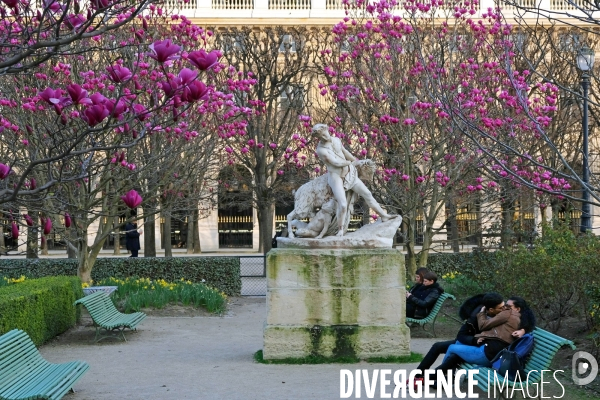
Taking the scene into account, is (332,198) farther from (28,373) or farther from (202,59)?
(202,59)

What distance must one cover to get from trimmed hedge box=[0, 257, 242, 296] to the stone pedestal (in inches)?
413

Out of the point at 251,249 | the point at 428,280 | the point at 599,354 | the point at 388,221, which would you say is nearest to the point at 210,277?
the point at 428,280

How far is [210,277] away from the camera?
69.8 feet

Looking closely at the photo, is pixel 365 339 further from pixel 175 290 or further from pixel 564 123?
pixel 564 123

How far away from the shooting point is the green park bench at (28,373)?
758cm

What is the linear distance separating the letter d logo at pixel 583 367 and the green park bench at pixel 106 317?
655 cm

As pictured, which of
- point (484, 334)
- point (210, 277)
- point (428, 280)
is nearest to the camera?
point (484, 334)

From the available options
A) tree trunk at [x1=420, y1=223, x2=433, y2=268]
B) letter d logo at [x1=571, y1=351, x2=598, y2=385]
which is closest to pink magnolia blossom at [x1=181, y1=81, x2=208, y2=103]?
letter d logo at [x1=571, y1=351, x2=598, y2=385]

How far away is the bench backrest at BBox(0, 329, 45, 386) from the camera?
8094mm

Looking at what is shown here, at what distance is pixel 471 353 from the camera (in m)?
8.52

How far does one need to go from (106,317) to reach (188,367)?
3289 mm

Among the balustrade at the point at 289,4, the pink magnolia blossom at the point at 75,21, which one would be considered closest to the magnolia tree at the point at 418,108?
the pink magnolia blossom at the point at 75,21

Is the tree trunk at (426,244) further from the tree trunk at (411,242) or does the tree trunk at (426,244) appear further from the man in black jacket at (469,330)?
the man in black jacket at (469,330)

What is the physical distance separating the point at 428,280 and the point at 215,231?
31.7m
